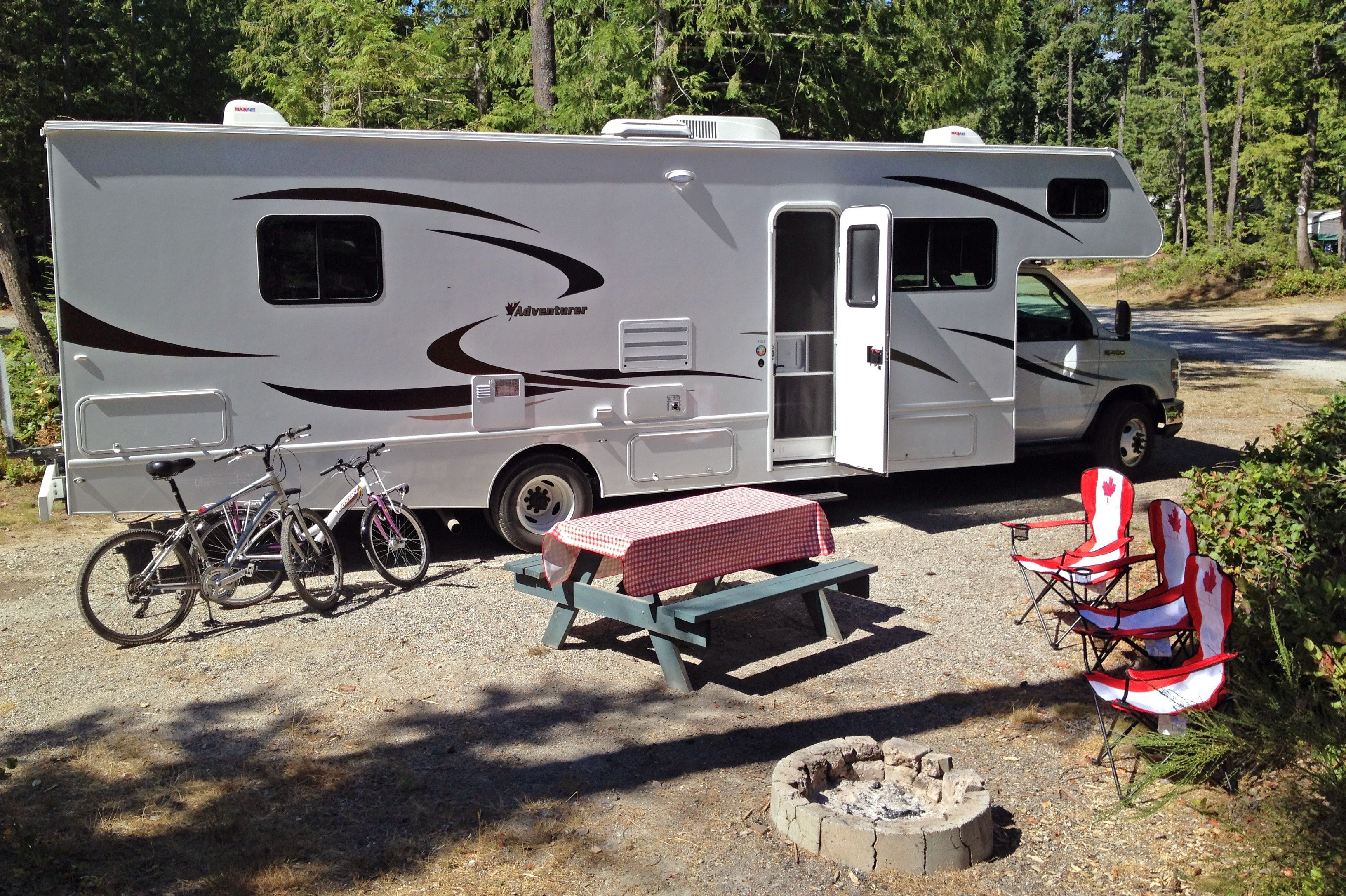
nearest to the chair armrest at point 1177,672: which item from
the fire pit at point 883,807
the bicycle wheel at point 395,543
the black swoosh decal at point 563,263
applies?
the fire pit at point 883,807

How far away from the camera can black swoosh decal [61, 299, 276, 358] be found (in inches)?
260

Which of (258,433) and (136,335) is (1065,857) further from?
(136,335)

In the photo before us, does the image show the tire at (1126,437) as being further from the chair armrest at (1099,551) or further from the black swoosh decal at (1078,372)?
the chair armrest at (1099,551)

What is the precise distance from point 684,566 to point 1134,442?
232 inches

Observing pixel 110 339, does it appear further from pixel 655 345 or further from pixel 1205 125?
pixel 1205 125

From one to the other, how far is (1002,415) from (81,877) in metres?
7.13

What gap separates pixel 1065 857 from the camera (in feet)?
13.1

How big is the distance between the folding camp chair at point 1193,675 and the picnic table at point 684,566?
175 cm

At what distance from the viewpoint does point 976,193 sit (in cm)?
875

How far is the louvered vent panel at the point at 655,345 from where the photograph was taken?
7891 mm

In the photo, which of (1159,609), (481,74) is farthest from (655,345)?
(481,74)

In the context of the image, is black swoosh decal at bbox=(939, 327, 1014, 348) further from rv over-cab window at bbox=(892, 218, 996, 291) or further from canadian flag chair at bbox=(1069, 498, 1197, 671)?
canadian flag chair at bbox=(1069, 498, 1197, 671)

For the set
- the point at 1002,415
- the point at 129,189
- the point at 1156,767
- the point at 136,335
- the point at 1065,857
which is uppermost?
the point at 129,189

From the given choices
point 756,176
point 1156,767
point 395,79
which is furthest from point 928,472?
point 395,79
